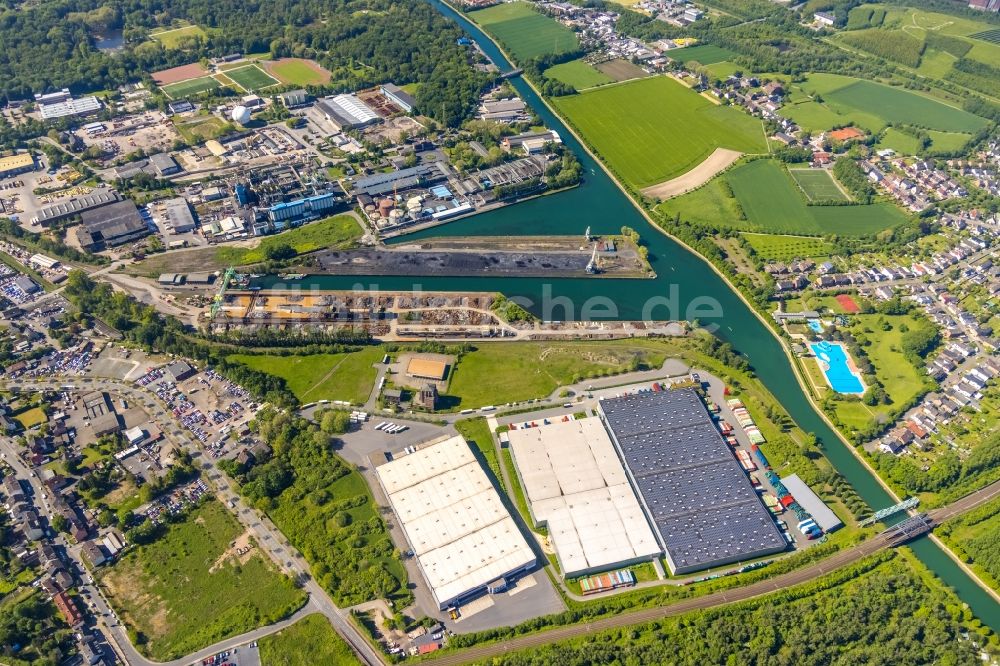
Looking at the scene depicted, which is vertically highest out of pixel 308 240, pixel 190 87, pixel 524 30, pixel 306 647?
pixel 524 30

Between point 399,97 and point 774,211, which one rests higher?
point 399,97

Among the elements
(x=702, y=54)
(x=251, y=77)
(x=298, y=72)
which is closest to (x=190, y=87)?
(x=251, y=77)

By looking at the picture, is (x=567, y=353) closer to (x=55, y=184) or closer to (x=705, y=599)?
(x=705, y=599)

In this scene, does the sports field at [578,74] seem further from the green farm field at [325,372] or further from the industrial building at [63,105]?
the industrial building at [63,105]

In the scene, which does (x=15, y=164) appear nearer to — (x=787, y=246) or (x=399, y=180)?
(x=399, y=180)

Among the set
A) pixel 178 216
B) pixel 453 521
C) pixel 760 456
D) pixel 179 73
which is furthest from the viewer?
pixel 179 73

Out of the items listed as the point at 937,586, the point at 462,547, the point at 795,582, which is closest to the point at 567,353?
the point at 462,547

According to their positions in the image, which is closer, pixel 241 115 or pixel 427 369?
pixel 427 369
